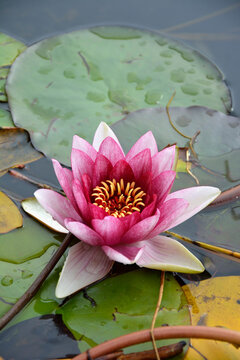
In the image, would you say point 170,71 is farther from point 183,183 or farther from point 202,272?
point 202,272

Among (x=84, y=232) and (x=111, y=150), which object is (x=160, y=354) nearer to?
(x=84, y=232)

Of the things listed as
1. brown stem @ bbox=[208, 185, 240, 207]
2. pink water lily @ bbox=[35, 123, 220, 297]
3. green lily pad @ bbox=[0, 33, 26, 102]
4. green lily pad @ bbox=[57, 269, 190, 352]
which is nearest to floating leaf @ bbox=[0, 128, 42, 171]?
green lily pad @ bbox=[0, 33, 26, 102]

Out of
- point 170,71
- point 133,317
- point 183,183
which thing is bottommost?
point 133,317

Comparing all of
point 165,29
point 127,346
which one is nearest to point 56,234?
point 127,346

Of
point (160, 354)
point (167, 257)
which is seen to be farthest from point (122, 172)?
point (160, 354)

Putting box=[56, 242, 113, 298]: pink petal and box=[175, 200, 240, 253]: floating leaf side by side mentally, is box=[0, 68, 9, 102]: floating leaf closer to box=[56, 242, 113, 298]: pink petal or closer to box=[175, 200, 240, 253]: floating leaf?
box=[56, 242, 113, 298]: pink petal

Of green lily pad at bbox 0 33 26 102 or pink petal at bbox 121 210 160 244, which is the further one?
green lily pad at bbox 0 33 26 102
